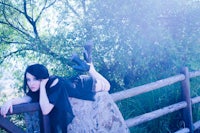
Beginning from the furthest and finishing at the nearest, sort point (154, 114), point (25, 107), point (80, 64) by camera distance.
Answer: point (154, 114) < point (80, 64) < point (25, 107)

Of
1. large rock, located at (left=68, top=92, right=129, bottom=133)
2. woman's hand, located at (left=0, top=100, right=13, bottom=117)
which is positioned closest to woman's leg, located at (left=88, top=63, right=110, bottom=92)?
large rock, located at (left=68, top=92, right=129, bottom=133)

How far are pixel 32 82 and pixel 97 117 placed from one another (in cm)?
77

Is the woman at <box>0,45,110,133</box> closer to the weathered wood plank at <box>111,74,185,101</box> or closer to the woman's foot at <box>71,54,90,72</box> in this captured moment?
the woman's foot at <box>71,54,90,72</box>

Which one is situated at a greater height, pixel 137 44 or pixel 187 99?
pixel 137 44

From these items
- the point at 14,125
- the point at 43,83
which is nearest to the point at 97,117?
the point at 43,83

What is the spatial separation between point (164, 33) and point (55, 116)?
3.03m

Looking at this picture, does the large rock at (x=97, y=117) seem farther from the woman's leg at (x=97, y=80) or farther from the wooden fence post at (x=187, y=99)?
the wooden fence post at (x=187, y=99)

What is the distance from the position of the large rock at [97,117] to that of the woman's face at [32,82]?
399 mm

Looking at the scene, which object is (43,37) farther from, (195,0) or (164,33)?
(195,0)

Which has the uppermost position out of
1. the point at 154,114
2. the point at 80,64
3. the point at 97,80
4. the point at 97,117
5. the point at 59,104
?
the point at 80,64

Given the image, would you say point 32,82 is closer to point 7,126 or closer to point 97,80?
point 7,126

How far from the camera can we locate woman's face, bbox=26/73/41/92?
2951mm

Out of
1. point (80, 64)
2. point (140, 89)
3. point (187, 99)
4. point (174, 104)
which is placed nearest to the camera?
point (80, 64)

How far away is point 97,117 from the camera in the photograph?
11.0ft
